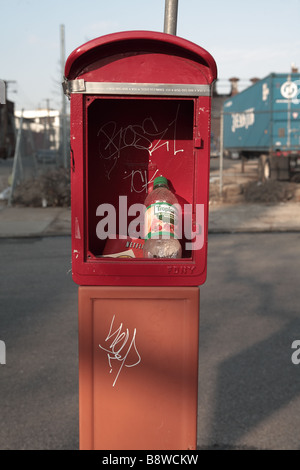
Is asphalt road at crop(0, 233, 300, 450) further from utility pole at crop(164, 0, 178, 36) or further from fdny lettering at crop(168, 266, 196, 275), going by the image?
utility pole at crop(164, 0, 178, 36)

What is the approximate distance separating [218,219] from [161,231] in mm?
9551

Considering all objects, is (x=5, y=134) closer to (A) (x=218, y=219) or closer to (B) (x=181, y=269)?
(A) (x=218, y=219)

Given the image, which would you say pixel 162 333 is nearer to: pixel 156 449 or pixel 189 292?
pixel 189 292

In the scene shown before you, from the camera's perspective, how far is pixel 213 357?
4.56m

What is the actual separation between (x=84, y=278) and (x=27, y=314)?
3.46 meters

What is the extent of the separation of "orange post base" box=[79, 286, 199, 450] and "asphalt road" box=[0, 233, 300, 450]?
1.09 metres

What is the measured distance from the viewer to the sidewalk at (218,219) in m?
10.6

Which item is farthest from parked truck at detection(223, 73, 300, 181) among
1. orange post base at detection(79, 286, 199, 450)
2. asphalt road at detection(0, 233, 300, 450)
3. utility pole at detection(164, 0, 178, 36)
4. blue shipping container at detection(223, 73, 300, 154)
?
orange post base at detection(79, 286, 199, 450)

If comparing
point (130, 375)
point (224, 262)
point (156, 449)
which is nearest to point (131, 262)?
point (130, 375)

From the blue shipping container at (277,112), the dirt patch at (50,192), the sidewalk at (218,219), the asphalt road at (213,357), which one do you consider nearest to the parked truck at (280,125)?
the blue shipping container at (277,112)

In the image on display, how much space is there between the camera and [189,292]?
7.51 feet

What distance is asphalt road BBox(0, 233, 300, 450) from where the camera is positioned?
3.48 metres

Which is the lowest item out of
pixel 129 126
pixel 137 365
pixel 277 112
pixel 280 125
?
pixel 137 365

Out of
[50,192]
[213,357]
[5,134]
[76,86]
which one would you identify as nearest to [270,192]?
[50,192]
